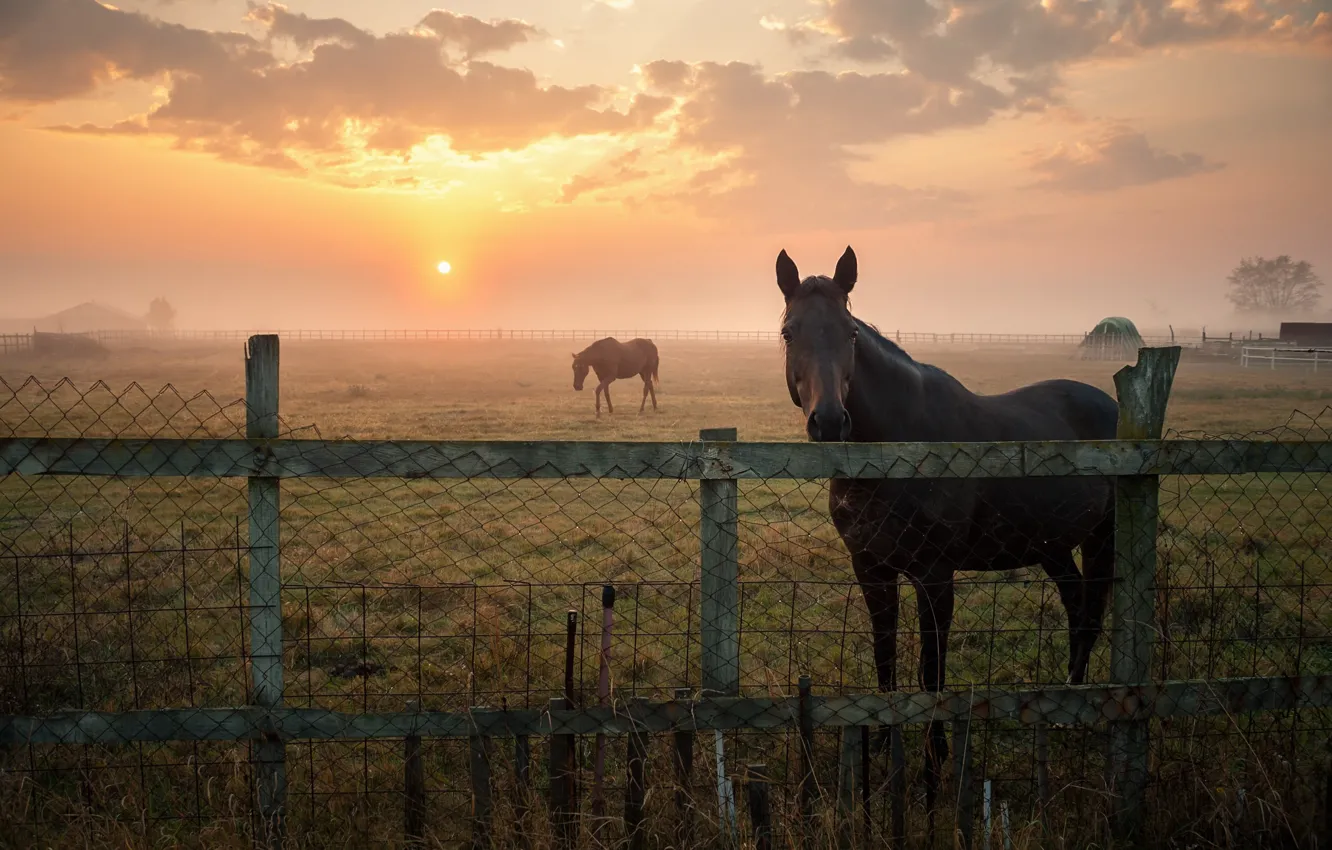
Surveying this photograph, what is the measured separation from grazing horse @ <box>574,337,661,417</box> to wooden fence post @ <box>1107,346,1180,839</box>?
23337mm

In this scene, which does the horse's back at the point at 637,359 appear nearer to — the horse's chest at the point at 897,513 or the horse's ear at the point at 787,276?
the horse's ear at the point at 787,276

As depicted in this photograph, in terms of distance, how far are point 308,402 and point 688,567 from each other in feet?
74.0

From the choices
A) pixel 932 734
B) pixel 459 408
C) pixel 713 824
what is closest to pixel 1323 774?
pixel 932 734

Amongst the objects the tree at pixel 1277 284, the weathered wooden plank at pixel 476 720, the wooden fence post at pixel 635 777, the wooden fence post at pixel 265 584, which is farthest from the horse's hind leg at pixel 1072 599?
the tree at pixel 1277 284

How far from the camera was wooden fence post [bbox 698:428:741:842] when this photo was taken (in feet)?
10.5

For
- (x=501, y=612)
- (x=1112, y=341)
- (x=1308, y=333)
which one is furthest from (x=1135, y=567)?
(x=1308, y=333)

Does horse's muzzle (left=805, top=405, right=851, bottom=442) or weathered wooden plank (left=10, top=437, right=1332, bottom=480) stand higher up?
horse's muzzle (left=805, top=405, right=851, bottom=442)

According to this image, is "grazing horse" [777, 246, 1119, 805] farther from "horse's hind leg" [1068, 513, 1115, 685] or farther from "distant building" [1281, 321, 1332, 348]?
"distant building" [1281, 321, 1332, 348]

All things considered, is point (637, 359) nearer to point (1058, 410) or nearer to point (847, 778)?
point (1058, 410)

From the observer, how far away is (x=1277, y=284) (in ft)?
463

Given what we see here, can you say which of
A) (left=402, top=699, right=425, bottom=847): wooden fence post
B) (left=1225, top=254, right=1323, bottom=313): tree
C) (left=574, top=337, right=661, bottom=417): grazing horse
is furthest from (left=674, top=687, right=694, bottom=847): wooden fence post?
(left=1225, top=254, right=1323, bottom=313): tree

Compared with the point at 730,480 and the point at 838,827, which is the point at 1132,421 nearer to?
the point at 730,480

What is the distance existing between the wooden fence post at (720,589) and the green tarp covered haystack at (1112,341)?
7283 centimetres

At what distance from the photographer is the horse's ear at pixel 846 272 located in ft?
15.4
